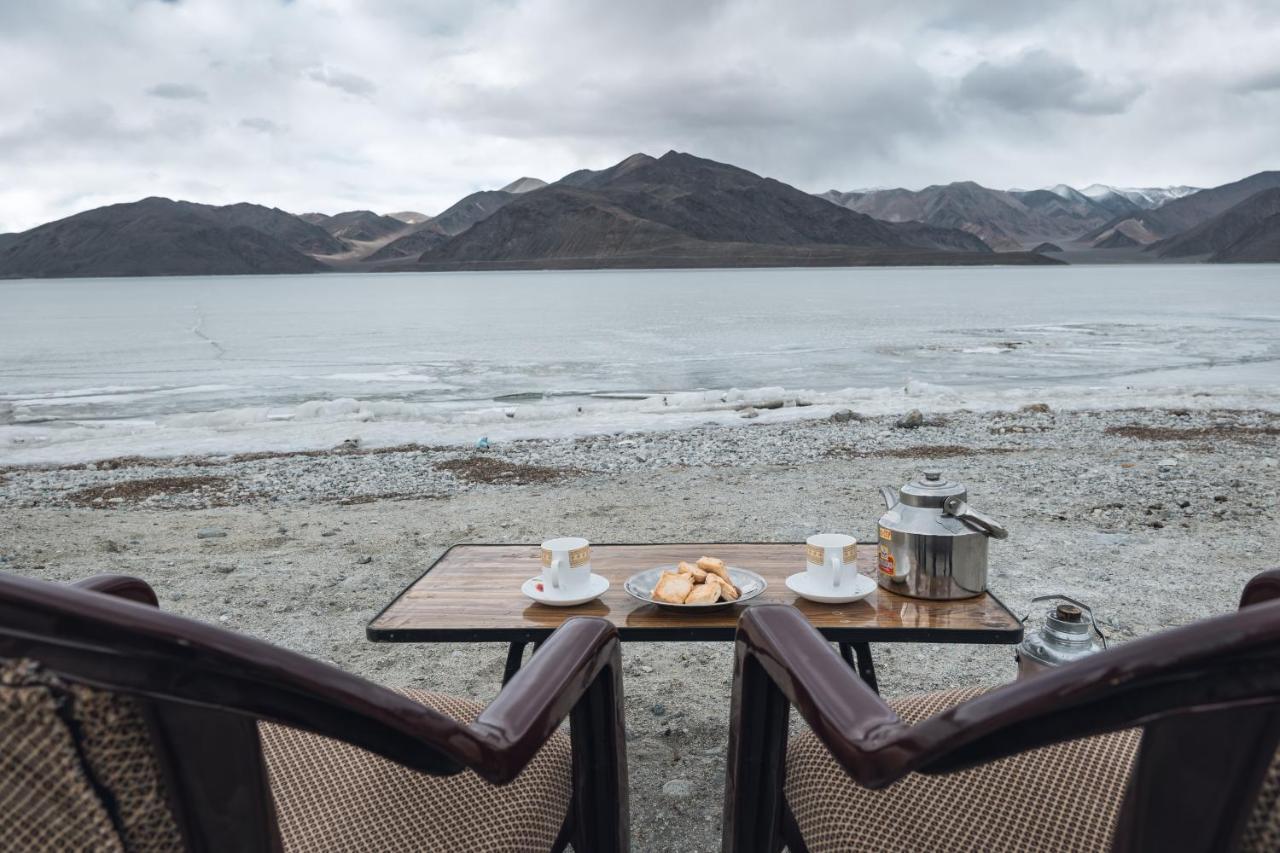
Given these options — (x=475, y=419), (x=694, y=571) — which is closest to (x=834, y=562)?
(x=694, y=571)

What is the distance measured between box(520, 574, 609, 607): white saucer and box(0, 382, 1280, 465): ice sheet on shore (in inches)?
362

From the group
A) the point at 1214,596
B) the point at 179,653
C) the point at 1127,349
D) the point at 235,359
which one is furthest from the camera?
the point at 235,359

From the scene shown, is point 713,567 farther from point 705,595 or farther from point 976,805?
point 976,805

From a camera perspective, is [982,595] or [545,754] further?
[982,595]

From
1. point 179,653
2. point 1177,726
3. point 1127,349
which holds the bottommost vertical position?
point 1127,349

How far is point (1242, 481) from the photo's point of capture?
729cm

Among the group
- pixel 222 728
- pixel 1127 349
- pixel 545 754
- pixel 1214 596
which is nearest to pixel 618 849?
pixel 545 754

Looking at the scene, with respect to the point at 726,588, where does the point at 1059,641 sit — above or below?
below

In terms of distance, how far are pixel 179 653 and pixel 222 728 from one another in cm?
13

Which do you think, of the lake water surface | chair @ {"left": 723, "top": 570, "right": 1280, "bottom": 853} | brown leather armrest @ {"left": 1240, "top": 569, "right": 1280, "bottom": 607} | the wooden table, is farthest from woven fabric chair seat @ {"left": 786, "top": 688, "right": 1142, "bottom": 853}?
the lake water surface

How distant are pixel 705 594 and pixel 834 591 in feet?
1.20

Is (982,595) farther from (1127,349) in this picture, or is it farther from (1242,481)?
(1127,349)

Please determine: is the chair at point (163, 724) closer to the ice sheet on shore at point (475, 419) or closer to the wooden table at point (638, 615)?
the wooden table at point (638, 615)

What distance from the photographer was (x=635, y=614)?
8.50ft
